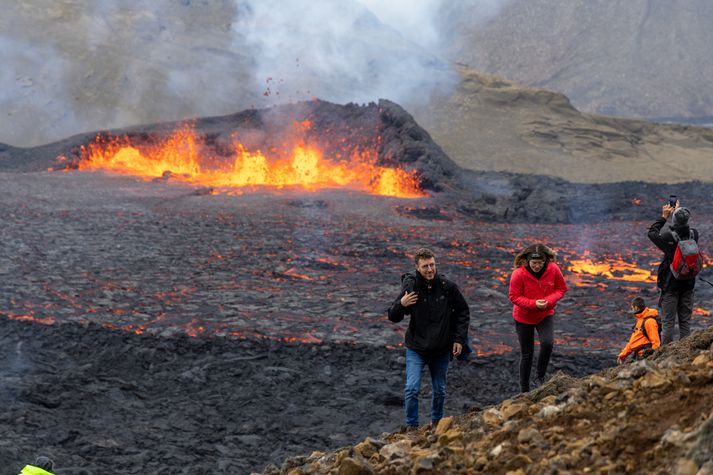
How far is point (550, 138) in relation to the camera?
4341cm

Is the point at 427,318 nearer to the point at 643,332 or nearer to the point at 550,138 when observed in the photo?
the point at 643,332

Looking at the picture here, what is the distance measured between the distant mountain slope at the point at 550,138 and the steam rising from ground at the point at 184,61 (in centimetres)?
342

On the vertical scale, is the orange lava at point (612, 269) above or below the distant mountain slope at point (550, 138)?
below

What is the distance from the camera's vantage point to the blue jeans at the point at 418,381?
6.77 meters

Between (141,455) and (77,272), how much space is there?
7660mm

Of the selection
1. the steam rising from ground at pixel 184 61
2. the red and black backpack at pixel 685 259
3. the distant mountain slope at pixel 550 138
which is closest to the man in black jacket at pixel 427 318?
the red and black backpack at pixel 685 259

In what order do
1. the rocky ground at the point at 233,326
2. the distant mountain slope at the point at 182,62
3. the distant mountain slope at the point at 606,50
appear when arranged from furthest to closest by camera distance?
the distant mountain slope at the point at 606,50
the distant mountain slope at the point at 182,62
the rocky ground at the point at 233,326

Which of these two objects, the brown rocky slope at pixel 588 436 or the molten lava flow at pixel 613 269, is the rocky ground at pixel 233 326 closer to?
the molten lava flow at pixel 613 269

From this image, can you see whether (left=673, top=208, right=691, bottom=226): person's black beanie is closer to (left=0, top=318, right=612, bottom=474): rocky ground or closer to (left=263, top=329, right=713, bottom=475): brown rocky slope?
(left=0, top=318, right=612, bottom=474): rocky ground

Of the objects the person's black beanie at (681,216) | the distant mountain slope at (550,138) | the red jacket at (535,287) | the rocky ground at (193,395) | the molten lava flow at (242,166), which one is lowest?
the rocky ground at (193,395)

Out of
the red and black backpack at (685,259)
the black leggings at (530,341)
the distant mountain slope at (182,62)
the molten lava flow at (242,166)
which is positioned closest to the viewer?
the black leggings at (530,341)

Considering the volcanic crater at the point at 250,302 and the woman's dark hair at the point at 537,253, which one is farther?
the volcanic crater at the point at 250,302

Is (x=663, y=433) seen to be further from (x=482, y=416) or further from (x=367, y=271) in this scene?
(x=367, y=271)

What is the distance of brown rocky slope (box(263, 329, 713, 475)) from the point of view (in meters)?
4.02
